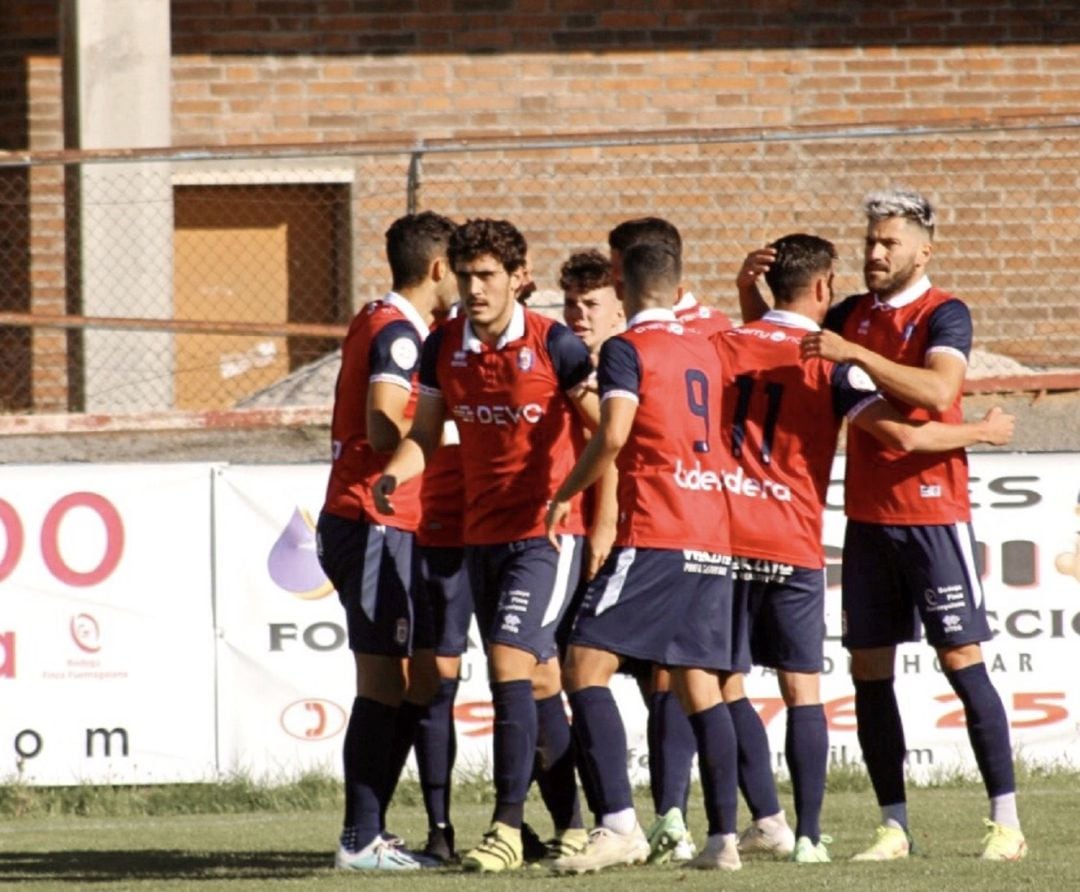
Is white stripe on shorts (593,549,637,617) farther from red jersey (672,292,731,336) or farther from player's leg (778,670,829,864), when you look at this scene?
red jersey (672,292,731,336)

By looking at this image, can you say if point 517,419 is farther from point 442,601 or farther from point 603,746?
point 603,746

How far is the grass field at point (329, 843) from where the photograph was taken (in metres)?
7.14

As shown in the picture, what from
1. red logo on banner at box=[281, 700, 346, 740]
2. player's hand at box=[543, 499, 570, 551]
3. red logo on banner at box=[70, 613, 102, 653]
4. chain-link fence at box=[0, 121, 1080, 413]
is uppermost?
chain-link fence at box=[0, 121, 1080, 413]

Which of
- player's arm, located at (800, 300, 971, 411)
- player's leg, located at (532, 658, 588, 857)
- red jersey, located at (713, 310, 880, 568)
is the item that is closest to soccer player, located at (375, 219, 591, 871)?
player's leg, located at (532, 658, 588, 857)

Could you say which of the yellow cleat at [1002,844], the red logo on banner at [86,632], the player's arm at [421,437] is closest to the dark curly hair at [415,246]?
the player's arm at [421,437]

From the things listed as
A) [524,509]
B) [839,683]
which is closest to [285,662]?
[839,683]

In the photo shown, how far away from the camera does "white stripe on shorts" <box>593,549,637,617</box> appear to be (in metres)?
7.47

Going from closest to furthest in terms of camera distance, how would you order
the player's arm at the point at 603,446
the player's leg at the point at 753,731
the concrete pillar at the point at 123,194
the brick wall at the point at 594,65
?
the player's arm at the point at 603,446
the player's leg at the point at 753,731
the concrete pillar at the point at 123,194
the brick wall at the point at 594,65

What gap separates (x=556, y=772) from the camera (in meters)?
8.07

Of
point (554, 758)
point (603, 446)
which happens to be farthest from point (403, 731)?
point (603, 446)

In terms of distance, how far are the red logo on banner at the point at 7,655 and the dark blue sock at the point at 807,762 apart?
15.3 feet

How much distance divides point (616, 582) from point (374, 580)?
3.35ft

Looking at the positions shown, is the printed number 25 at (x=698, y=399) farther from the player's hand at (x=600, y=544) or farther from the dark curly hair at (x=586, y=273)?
the dark curly hair at (x=586, y=273)

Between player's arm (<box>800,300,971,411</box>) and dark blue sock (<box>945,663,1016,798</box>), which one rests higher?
player's arm (<box>800,300,971,411</box>)
